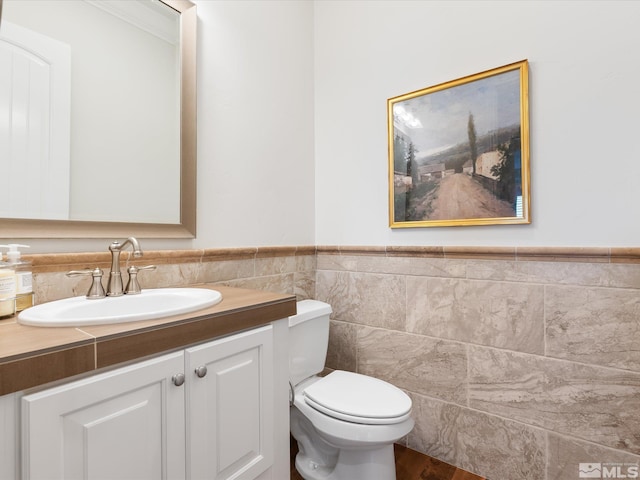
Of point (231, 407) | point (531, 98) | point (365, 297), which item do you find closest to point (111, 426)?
point (231, 407)

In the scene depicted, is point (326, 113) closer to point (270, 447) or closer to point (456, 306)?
point (456, 306)

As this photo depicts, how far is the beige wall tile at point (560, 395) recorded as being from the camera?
124 cm

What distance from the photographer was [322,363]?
171 centimetres

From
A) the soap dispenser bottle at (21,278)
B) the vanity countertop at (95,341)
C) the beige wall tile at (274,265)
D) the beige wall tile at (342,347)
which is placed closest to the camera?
the vanity countertop at (95,341)

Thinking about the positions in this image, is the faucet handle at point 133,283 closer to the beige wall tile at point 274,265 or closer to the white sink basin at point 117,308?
the white sink basin at point 117,308

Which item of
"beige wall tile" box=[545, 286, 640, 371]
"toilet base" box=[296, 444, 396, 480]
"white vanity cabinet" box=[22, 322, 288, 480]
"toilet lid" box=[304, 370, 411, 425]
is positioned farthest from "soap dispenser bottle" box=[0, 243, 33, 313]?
"beige wall tile" box=[545, 286, 640, 371]

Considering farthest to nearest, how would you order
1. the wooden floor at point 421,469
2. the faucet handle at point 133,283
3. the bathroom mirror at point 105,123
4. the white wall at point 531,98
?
the wooden floor at point 421,469
the white wall at point 531,98
the faucet handle at point 133,283
the bathroom mirror at point 105,123

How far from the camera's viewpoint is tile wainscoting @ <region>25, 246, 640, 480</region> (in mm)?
1245

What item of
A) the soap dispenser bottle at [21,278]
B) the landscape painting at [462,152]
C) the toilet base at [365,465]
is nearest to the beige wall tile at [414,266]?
the landscape painting at [462,152]

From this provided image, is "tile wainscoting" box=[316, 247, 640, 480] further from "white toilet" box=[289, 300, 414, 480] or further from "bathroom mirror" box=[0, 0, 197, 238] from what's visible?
"bathroom mirror" box=[0, 0, 197, 238]

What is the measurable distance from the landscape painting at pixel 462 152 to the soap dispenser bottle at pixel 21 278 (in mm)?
1469

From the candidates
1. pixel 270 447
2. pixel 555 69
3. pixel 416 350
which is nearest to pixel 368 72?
pixel 555 69

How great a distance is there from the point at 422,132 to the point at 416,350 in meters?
1.09

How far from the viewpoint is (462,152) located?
157cm
